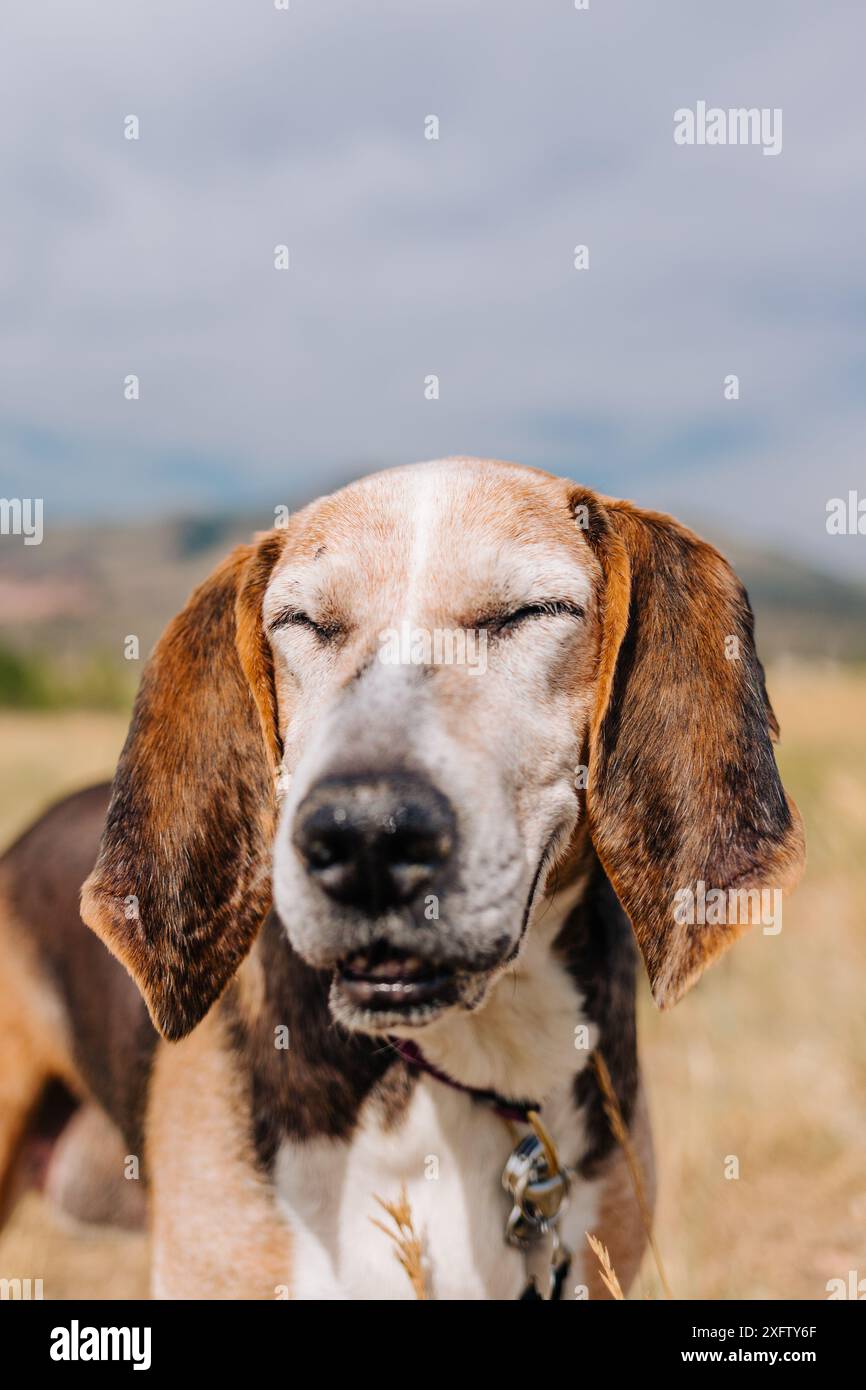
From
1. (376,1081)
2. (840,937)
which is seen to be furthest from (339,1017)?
(840,937)

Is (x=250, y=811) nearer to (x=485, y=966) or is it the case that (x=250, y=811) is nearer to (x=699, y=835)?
(x=485, y=966)

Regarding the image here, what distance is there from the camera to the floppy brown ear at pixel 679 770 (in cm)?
278

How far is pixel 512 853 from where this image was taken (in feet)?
8.04

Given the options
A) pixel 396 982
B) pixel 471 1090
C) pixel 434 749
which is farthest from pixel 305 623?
pixel 471 1090

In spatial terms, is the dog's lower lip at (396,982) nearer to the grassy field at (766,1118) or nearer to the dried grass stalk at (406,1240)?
the dried grass stalk at (406,1240)

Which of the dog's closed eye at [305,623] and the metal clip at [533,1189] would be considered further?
the metal clip at [533,1189]

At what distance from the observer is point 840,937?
24.8ft

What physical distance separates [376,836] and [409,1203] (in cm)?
119

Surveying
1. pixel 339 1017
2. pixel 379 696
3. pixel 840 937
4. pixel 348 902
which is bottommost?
pixel 840 937

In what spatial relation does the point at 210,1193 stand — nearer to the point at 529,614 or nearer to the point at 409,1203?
the point at 409,1203

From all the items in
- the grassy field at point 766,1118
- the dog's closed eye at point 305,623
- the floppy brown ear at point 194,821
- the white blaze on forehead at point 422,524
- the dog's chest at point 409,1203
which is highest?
the white blaze on forehead at point 422,524

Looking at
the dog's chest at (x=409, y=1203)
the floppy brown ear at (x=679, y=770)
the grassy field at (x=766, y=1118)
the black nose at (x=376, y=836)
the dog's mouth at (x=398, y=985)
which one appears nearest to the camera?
the black nose at (x=376, y=836)

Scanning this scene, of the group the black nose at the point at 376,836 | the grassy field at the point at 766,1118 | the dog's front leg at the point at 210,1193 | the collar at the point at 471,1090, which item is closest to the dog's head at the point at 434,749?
the black nose at the point at 376,836

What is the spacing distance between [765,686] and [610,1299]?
1631 millimetres
